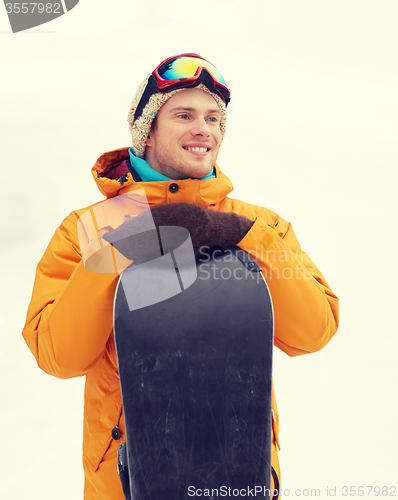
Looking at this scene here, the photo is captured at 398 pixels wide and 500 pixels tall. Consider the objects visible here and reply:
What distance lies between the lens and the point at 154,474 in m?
1.06

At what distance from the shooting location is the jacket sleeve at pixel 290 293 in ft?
3.71

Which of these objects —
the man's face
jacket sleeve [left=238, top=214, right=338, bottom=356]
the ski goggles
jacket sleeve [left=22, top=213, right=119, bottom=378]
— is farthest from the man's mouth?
jacket sleeve [left=22, top=213, right=119, bottom=378]

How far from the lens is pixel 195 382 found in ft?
3.55

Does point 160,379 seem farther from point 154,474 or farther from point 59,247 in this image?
point 59,247

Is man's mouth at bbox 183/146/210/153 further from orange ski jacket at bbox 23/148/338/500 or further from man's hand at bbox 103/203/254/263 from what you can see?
man's hand at bbox 103/203/254/263

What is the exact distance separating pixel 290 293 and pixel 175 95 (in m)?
0.79

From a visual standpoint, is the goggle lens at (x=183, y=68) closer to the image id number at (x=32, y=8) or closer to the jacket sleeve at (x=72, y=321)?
the jacket sleeve at (x=72, y=321)

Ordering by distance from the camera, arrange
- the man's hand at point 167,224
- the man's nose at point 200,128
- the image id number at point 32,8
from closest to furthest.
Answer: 1. the man's hand at point 167,224
2. the man's nose at point 200,128
3. the image id number at point 32,8

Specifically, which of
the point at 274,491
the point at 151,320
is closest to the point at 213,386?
the point at 151,320

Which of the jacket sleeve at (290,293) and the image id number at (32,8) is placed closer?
the jacket sleeve at (290,293)

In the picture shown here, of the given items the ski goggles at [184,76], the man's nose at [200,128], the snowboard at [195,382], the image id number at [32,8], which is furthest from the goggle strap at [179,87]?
the image id number at [32,8]

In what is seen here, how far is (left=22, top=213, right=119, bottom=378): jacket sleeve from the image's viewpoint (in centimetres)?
108

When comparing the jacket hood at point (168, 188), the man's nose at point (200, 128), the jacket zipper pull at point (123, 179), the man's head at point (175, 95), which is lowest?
the jacket hood at point (168, 188)

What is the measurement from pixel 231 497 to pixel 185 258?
60cm
